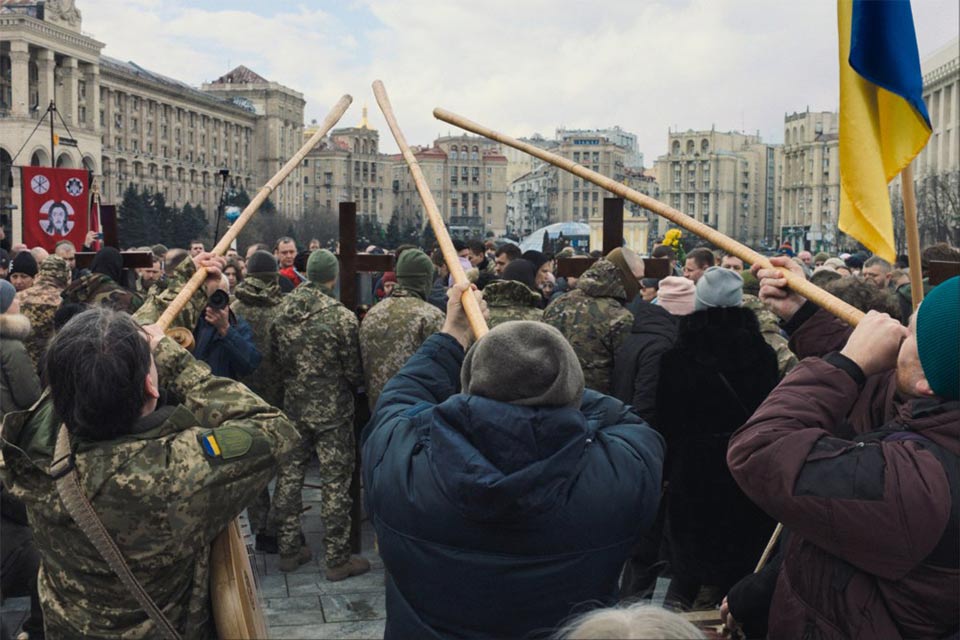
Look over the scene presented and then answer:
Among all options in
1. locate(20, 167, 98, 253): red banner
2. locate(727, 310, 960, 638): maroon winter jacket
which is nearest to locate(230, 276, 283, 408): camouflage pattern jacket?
locate(727, 310, 960, 638): maroon winter jacket

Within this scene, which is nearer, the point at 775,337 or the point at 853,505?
the point at 853,505

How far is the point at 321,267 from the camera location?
6254 millimetres

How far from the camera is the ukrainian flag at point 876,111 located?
2.76 meters

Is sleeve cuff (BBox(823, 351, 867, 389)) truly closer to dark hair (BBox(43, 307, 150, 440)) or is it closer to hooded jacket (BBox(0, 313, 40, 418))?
dark hair (BBox(43, 307, 150, 440))

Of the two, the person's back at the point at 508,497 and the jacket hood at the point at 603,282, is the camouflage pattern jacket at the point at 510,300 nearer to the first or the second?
the jacket hood at the point at 603,282

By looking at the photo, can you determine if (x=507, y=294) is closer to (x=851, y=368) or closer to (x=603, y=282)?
(x=603, y=282)

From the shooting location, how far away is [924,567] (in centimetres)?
210

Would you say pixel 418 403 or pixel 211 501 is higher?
pixel 418 403

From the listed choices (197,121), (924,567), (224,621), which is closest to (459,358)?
(224,621)

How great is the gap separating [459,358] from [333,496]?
130 inches

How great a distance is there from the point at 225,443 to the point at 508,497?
0.86 meters

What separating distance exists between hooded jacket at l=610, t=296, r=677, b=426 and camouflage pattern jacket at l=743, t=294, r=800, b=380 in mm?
426

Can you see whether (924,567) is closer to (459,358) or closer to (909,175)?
(909,175)

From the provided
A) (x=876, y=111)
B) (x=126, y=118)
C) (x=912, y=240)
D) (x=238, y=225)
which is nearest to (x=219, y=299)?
(x=238, y=225)
